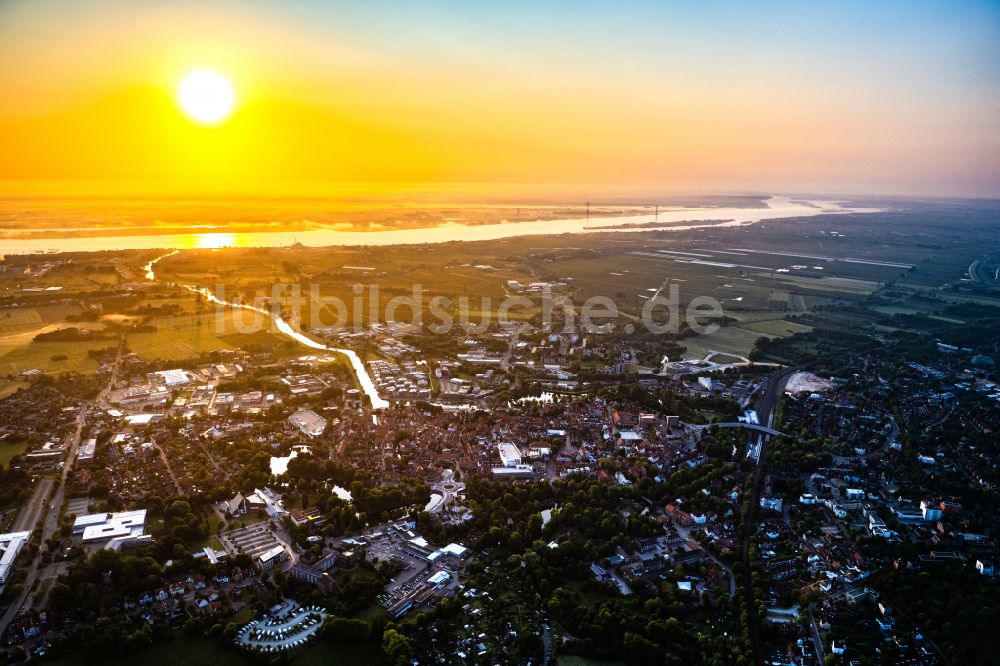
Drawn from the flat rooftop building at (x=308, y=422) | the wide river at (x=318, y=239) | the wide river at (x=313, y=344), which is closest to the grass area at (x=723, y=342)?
the wide river at (x=313, y=344)

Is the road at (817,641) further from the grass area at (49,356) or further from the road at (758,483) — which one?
the grass area at (49,356)

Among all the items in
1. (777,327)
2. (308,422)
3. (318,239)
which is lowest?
(308,422)

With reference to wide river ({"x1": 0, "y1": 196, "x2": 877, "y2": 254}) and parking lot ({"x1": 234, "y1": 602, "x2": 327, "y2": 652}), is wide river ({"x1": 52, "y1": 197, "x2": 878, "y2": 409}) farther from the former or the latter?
parking lot ({"x1": 234, "y1": 602, "x2": 327, "y2": 652})

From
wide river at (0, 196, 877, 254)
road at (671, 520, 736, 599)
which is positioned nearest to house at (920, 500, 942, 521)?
road at (671, 520, 736, 599)

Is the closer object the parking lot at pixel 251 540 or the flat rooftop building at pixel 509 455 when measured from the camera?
the parking lot at pixel 251 540

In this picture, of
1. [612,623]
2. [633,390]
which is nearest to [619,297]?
[633,390]

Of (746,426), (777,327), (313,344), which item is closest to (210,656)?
(746,426)

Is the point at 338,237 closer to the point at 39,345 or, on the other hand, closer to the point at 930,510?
the point at 39,345

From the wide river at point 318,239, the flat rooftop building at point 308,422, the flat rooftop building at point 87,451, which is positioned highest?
the wide river at point 318,239
